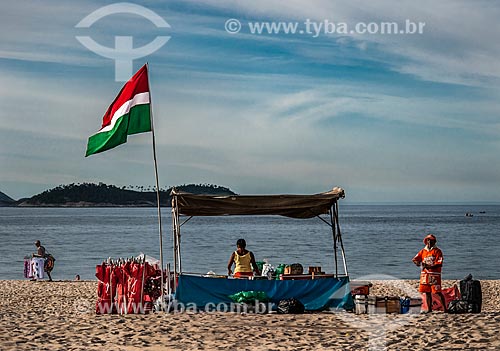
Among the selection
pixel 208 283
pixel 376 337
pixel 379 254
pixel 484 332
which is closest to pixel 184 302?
pixel 208 283

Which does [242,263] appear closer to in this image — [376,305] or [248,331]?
[376,305]

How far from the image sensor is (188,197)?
13031 mm

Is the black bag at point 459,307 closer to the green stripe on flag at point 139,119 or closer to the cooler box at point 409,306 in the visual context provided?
the cooler box at point 409,306

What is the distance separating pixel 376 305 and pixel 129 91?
5601 millimetres

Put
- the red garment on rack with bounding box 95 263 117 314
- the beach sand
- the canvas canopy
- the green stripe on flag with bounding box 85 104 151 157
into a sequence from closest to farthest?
the beach sand < the red garment on rack with bounding box 95 263 117 314 < the canvas canopy < the green stripe on flag with bounding box 85 104 151 157

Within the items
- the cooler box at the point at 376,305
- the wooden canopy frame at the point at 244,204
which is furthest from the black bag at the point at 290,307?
the wooden canopy frame at the point at 244,204

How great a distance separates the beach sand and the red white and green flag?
9.73 ft

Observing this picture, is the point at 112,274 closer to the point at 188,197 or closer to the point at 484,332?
the point at 188,197

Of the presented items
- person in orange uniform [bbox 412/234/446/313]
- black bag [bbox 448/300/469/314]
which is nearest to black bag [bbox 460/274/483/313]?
black bag [bbox 448/300/469/314]

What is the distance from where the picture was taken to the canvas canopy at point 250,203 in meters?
13.0

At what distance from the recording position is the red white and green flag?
13484 millimetres

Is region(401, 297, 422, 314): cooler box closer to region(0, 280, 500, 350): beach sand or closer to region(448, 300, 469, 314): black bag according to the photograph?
region(0, 280, 500, 350): beach sand

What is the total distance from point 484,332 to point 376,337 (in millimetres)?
1484

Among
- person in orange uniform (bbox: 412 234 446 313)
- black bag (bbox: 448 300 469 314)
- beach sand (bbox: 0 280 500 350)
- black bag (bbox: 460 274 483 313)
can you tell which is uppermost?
person in orange uniform (bbox: 412 234 446 313)
